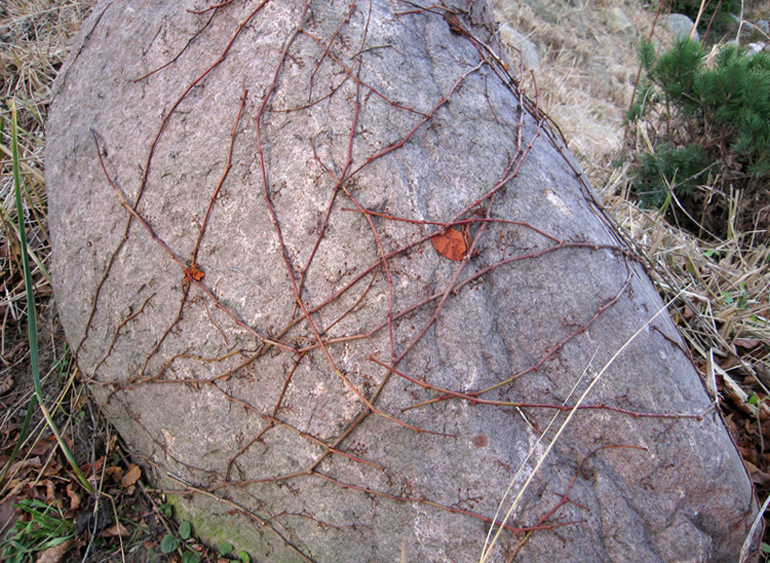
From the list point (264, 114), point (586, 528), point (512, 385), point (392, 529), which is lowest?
point (586, 528)

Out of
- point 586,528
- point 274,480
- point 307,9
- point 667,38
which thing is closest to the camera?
point 586,528

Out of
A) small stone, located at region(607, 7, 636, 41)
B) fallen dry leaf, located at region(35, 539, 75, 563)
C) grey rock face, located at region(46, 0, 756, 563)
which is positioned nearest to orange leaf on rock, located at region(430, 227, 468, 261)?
grey rock face, located at region(46, 0, 756, 563)

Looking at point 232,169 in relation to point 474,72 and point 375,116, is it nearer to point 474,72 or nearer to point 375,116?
point 375,116

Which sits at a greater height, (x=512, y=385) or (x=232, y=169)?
(x=232, y=169)

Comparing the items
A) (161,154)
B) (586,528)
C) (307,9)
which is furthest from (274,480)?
(307,9)

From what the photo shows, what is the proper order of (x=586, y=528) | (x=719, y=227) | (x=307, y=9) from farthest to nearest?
(x=719, y=227) < (x=307, y=9) < (x=586, y=528)

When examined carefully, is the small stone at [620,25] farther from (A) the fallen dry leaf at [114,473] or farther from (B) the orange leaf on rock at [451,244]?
(A) the fallen dry leaf at [114,473]

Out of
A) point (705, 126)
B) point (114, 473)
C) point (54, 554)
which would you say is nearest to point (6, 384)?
point (114, 473)

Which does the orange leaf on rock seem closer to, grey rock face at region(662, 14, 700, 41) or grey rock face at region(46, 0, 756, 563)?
grey rock face at region(46, 0, 756, 563)
